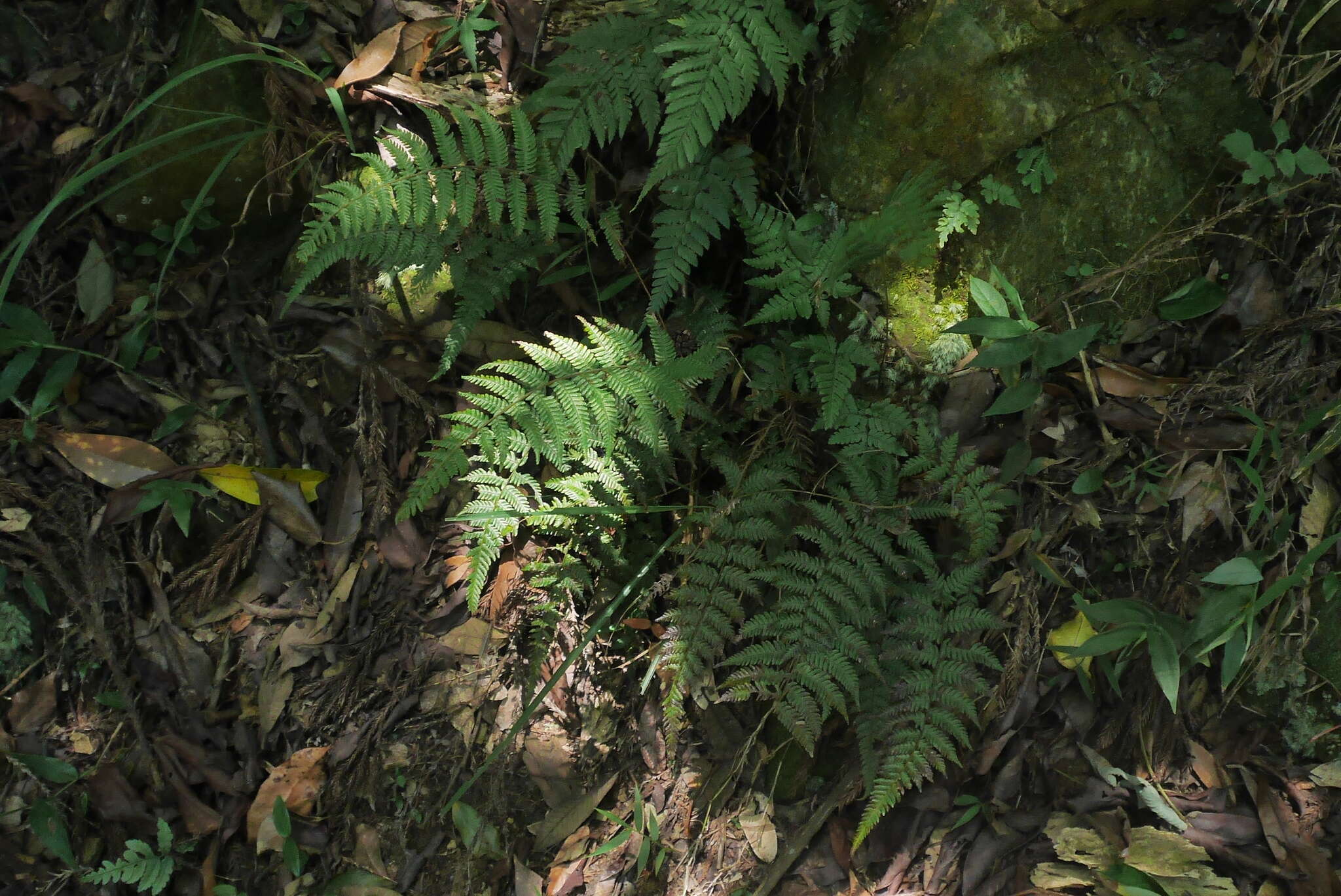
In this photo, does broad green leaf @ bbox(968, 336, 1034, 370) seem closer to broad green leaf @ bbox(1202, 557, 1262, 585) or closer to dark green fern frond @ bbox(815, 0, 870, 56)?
broad green leaf @ bbox(1202, 557, 1262, 585)

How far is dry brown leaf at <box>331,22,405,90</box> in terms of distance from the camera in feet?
10.0

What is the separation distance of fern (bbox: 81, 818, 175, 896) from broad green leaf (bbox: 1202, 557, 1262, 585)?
3.46 metres

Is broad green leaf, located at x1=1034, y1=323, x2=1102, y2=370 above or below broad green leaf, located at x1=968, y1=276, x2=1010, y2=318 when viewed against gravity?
below

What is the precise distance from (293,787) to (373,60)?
2.64 meters

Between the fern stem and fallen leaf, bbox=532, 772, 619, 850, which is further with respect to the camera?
fallen leaf, bbox=532, 772, 619, 850

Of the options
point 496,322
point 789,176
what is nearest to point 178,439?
point 496,322

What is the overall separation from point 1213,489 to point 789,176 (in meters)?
1.61

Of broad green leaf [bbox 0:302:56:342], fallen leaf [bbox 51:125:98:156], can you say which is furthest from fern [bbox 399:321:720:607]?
fallen leaf [bbox 51:125:98:156]

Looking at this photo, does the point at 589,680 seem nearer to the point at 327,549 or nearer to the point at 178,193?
the point at 327,549

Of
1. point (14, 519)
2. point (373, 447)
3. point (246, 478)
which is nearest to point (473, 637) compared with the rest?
point (373, 447)

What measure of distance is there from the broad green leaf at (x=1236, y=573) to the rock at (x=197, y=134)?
3.44 m

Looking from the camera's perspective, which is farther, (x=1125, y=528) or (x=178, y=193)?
(x=178, y=193)

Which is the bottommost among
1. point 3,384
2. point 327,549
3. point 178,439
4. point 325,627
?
point 325,627

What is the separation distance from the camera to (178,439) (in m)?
3.25
